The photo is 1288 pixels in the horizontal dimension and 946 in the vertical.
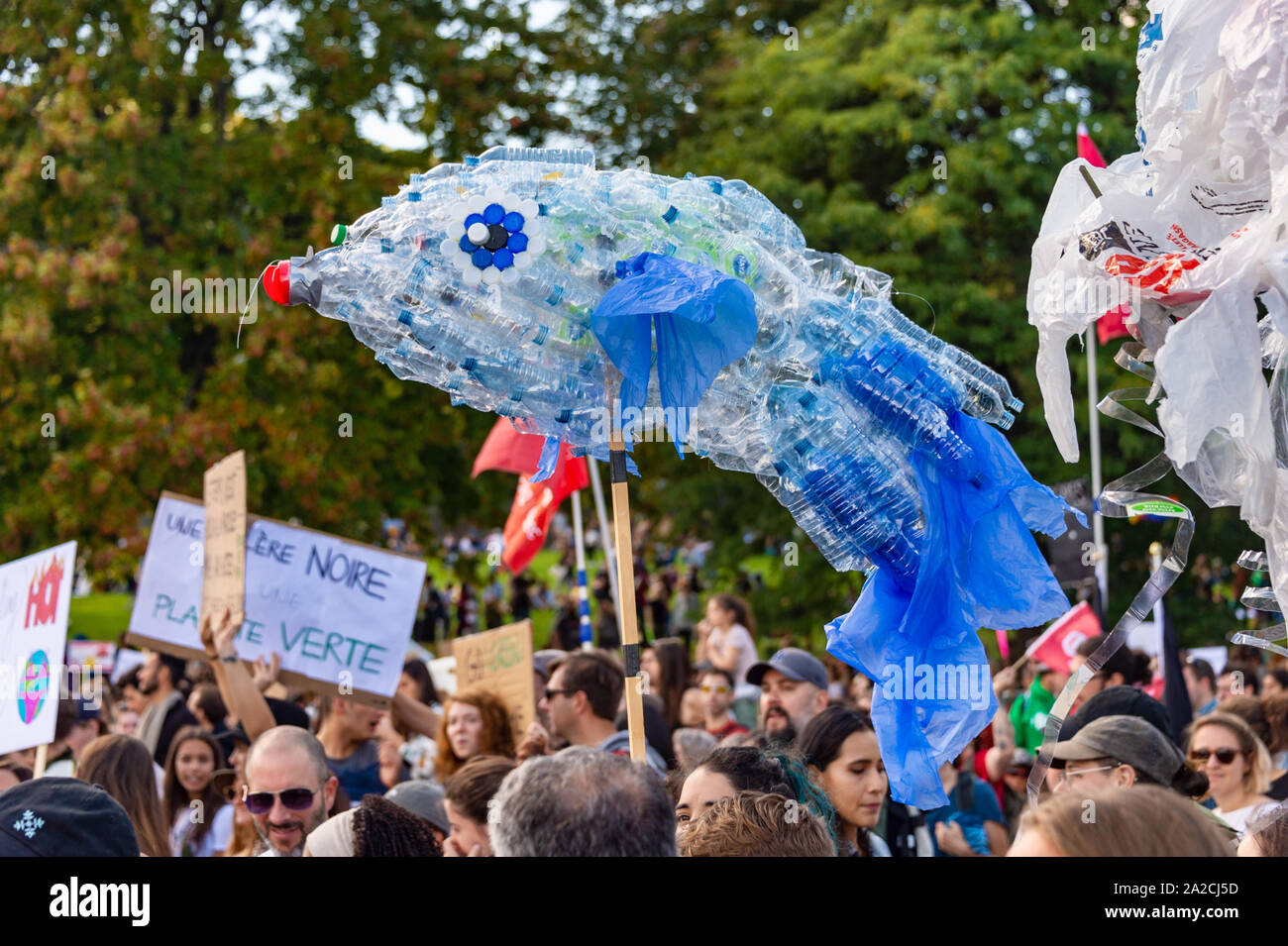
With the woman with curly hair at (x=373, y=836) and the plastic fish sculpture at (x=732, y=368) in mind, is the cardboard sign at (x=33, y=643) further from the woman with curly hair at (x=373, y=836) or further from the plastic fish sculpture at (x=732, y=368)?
the plastic fish sculpture at (x=732, y=368)

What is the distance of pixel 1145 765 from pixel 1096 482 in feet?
20.8

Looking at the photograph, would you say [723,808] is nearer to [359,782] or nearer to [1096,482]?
[359,782]

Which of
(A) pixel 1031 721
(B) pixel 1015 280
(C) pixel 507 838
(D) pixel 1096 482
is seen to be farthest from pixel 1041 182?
(C) pixel 507 838

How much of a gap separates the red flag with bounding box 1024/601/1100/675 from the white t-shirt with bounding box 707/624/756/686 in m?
1.73

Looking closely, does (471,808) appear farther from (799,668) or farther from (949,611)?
(799,668)

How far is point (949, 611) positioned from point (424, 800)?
198 cm

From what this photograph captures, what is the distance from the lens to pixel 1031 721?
7633 mm

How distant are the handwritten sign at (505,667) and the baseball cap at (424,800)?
184cm

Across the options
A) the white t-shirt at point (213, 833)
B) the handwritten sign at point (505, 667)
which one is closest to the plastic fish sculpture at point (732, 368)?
the white t-shirt at point (213, 833)

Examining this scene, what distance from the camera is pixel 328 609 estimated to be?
622 centimetres

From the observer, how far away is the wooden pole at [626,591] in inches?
120

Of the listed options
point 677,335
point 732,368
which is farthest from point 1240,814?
point 677,335

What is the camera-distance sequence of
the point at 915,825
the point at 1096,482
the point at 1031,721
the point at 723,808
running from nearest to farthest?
the point at 723,808 < the point at 915,825 < the point at 1031,721 < the point at 1096,482

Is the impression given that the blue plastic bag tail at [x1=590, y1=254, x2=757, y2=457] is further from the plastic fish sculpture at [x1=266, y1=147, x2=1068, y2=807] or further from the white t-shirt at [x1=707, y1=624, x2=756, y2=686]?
the white t-shirt at [x1=707, y1=624, x2=756, y2=686]
